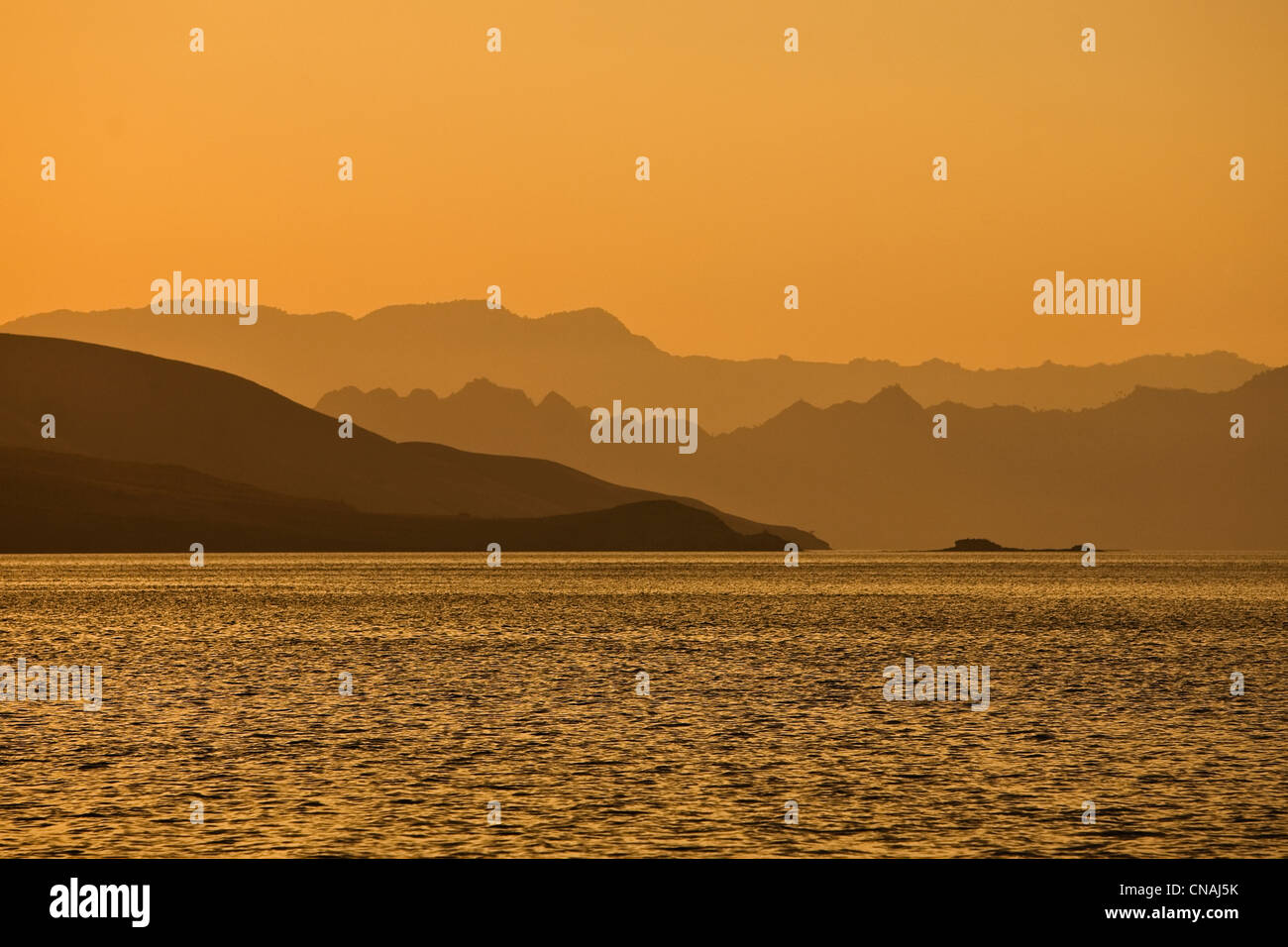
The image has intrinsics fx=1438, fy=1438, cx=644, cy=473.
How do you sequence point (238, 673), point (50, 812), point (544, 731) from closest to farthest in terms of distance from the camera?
point (50, 812), point (544, 731), point (238, 673)

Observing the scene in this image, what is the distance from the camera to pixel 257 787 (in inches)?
1752

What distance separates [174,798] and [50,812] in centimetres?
370

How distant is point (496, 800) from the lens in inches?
1663

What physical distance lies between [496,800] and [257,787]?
7944 mm

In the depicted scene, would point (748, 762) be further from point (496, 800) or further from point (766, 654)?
point (766, 654)
